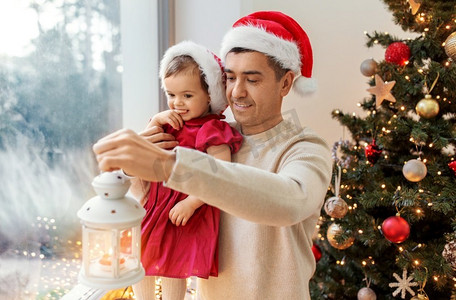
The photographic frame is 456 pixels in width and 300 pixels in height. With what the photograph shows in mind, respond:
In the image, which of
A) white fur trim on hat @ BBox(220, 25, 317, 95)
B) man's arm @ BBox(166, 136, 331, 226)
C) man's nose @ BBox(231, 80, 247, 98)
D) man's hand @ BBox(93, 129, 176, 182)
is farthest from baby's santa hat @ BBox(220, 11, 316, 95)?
man's hand @ BBox(93, 129, 176, 182)

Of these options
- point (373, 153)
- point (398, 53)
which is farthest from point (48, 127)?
point (398, 53)

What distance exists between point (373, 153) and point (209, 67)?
46.3 inches

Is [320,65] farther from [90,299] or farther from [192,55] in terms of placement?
[90,299]

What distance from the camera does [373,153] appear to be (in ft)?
6.91

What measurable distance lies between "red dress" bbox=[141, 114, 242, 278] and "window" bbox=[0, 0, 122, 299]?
0.56 meters

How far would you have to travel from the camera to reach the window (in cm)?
145

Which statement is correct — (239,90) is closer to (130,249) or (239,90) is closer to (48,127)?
(130,249)

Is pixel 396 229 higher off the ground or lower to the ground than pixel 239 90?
lower

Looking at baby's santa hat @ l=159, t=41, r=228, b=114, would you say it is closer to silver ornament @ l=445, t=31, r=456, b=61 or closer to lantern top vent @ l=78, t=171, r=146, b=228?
lantern top vent @ l=78, t=171, r=146, b=228

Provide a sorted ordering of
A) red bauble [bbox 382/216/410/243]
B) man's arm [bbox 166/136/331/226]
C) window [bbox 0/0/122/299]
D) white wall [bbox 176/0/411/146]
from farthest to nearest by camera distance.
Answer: white wall [bbox 176/0/411/146], red bauble [bbox 382/216/410/243], window [bbox 0/0/122/299], man's arm [bbox 166/136/331/226]

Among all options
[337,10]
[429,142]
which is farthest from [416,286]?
[337,10]

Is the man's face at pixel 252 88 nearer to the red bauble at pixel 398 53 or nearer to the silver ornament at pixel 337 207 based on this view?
the silver ornament at pixel 337 207

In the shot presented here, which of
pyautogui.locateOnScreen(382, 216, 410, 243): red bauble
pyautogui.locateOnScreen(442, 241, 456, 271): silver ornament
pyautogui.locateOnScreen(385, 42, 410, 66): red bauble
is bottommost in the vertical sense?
pyautogui.locateOnScreen(442, 241, 456, 271): silver ornament

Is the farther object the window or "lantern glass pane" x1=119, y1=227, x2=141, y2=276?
the window
